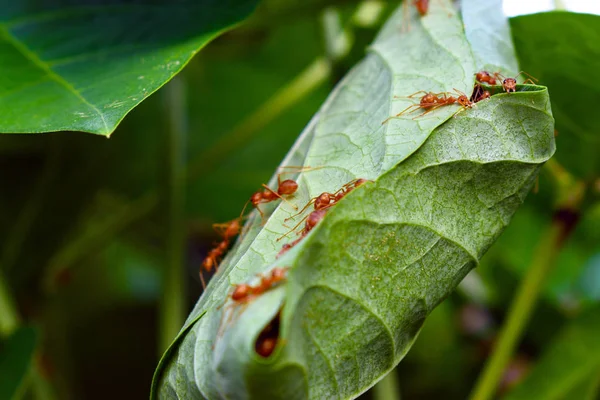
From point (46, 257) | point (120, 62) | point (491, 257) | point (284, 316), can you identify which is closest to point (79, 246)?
point (46, 257)

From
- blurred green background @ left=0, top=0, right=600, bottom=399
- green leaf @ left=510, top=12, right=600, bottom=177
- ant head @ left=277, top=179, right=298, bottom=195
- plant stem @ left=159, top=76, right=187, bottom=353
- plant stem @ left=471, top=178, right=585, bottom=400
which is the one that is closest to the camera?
ant head @ left=277, top=179, right=298, bottom=195

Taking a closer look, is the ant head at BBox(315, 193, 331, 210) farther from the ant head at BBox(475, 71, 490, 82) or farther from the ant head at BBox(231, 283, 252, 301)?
the ant head at BBox(475, 71, 490, 82)

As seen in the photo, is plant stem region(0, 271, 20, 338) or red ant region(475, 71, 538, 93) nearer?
red ant region(475, 71, 538, 93)

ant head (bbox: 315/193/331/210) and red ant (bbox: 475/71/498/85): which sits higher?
red ant (bbox: 475/71/498/85)

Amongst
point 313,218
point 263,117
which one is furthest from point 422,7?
point 263,117

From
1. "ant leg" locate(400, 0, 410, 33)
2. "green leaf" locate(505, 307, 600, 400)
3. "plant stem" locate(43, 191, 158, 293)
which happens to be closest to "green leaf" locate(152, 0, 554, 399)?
"ant leg" locate(400, 0, 410, 33)

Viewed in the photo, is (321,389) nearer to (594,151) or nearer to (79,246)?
(594,151)

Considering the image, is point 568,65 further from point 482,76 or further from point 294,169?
point 294,169
